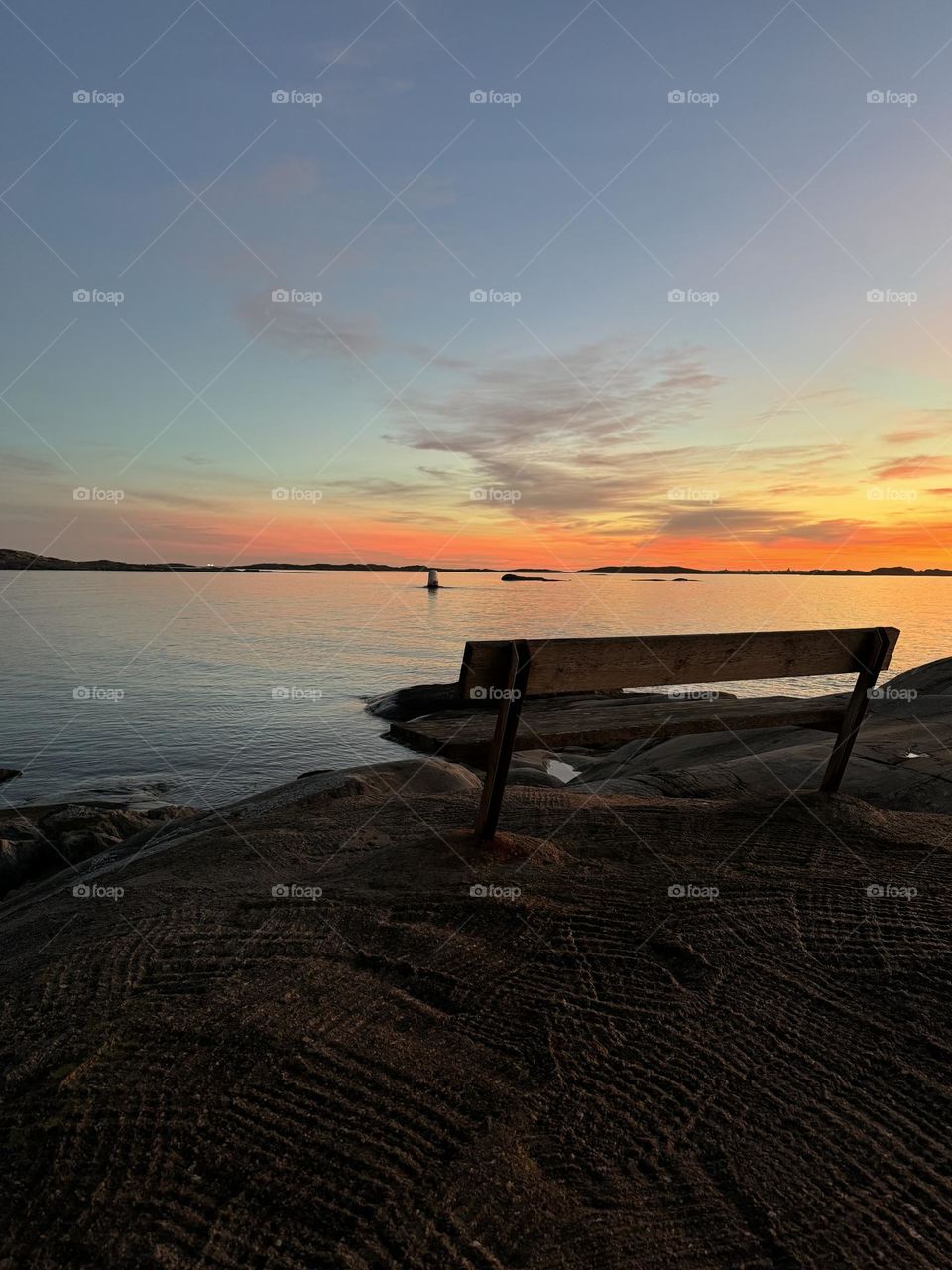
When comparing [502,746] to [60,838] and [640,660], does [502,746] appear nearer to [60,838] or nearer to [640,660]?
[640,660]

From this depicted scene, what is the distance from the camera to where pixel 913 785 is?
7719mm

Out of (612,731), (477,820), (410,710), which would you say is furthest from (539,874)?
(410,710)

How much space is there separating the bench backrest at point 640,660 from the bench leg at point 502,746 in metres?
0.04

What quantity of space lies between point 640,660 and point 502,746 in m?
1.14

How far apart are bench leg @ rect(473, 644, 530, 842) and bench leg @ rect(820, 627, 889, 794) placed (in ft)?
9.47

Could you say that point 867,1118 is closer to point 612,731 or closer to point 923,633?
point 612,731

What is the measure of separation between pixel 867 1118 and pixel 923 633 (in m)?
51.9

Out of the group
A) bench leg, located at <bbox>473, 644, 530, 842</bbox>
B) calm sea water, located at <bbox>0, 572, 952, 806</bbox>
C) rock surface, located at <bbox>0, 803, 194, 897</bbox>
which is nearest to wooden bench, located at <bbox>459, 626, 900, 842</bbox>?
bench leg, located at <bbox>473, 644, 530, 842</bbox>

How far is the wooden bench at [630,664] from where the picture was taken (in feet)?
16.3

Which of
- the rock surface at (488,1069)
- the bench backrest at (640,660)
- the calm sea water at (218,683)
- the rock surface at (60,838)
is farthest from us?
the calm sea water at (218,683)

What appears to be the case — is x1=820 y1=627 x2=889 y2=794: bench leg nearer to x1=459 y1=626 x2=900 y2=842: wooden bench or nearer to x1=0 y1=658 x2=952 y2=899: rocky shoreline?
x1=459 y1=626 x2=900 y2=842: wooden bench

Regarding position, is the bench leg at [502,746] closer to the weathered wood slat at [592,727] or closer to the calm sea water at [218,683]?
the weathered wood slat at [592,727]

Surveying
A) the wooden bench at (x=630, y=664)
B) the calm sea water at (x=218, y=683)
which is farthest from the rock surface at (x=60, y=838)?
the wooden bench at (x=630, y=664)

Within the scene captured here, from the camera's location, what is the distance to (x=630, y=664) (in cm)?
511
